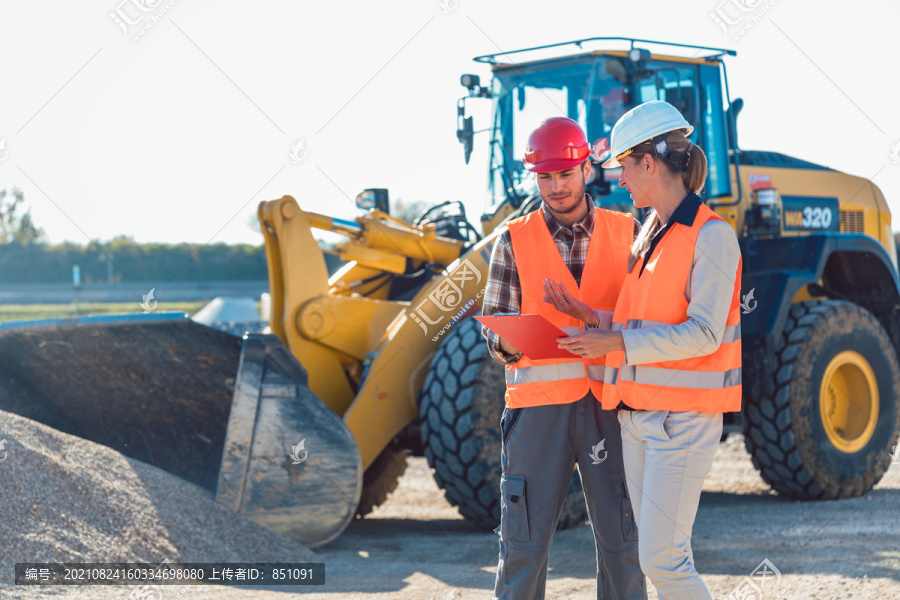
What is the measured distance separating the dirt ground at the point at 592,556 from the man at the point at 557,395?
1.13 meters

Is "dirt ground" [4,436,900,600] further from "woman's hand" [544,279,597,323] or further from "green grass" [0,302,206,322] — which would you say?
"green grass" [0,302,206,322]

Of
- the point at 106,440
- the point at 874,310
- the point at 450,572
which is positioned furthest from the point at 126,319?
the point at 874,310

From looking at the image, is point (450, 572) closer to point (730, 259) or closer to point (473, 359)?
point (473, 359)

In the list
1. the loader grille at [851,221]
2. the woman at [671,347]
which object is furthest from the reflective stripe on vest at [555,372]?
the loader grille at [851,221]

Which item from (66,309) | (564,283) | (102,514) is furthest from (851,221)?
(66,309)

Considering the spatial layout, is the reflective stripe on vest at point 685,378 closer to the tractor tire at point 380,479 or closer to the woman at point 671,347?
the woman at point 671,347

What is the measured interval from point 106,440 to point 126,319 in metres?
0.84

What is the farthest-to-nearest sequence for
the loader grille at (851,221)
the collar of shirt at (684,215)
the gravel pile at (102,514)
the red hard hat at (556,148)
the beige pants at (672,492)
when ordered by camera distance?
1. the loader grille at (851,221)
2. the gravel pile at (102,514)
3. the red hard hat at (556,148)
4. the collar of shirt at (684,215)
5. the beige pants at (672,492)

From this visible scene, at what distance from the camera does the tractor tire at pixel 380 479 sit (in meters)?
6.35

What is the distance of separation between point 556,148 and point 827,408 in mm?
4268

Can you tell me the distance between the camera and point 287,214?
563cm

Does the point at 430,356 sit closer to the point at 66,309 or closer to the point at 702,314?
the point at 702,314

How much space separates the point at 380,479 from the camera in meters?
6.43

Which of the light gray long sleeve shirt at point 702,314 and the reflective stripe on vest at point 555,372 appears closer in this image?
the light gray long sleeve shirt at point 702,314
